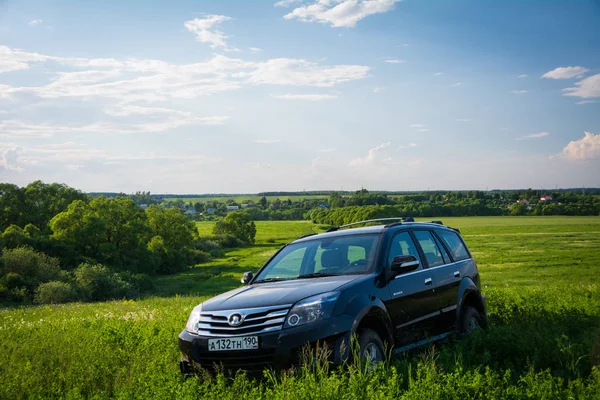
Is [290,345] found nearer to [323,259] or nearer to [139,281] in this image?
[323,259]

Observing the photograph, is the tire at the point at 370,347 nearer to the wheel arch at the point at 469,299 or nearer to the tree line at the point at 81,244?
the wheel arch at the point at 469,299

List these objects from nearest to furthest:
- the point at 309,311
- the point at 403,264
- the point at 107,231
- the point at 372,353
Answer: the point at 309,311 → the point at 372,353 → the point at 403,264 → the point at 107,231

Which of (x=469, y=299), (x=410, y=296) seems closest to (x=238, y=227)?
(x=469, y=299)

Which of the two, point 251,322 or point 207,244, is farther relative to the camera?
point 207,244

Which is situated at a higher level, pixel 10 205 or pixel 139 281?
pixel 10 205

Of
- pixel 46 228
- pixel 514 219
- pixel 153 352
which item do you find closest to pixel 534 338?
pixel 153 352

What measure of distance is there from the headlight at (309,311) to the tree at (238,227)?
125289 millimetres

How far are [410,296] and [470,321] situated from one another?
208 cm

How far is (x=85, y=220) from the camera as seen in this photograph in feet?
240

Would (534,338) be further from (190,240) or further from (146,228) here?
(190,240)

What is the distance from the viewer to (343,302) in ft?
20.0

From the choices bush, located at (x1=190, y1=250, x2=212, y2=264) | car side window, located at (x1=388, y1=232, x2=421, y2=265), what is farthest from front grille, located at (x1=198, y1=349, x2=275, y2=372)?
bush, located at (x1=190, y1=250, x2=212, y2=264)

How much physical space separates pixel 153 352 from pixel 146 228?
3079 inches

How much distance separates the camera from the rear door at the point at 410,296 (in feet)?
23.1
